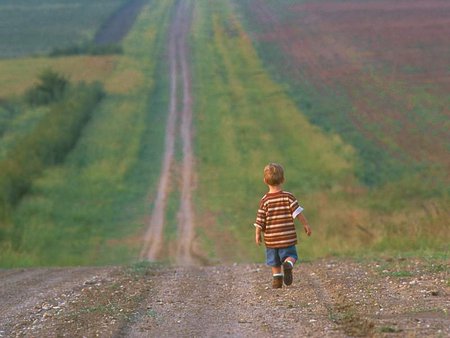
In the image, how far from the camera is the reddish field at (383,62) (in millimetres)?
28969

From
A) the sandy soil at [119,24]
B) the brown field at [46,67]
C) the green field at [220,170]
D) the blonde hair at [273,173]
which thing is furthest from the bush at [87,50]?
the blonde hair at [273,173]

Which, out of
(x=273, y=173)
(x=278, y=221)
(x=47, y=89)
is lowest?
(x=47, y=89)

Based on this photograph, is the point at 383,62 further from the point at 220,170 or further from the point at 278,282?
the point at 278,282

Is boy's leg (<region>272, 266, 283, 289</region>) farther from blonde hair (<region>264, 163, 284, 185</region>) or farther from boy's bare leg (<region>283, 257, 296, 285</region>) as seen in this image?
blonde hair (<region>264, 163, 284, 185</region>)

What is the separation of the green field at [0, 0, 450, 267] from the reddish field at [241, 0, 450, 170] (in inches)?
18.5

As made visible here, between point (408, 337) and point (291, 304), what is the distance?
88.4 inches

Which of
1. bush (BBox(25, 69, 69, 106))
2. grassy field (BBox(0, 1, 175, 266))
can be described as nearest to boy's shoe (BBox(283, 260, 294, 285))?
grassy field (BBox(0, 1, 175, 266))

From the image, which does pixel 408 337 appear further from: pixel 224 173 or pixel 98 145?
pixel 98 145

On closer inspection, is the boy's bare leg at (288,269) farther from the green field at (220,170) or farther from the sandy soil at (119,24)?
the sandy soil at (119,24)

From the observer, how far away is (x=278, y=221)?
10.9m

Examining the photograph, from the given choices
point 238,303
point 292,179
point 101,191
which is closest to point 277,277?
point 238,303

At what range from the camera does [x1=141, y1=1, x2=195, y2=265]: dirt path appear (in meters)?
23.6

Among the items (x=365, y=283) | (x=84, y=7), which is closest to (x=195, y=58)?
(x=84, y=7)

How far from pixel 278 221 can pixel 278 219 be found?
0.09 feet
